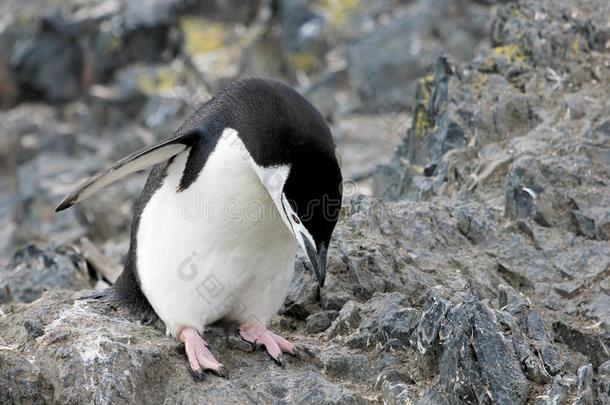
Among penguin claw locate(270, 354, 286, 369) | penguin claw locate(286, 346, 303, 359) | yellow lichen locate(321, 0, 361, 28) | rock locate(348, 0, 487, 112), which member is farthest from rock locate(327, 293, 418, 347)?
yellow lichen locate(321, 0, 361, 28)

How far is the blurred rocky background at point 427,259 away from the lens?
4.29m

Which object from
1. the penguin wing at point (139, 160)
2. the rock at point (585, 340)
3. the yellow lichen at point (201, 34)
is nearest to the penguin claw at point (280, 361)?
the penguin wing at point (139, 160)

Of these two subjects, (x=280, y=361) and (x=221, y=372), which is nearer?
→ (x=221, y=372)

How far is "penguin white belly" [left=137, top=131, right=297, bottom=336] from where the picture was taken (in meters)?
4.57

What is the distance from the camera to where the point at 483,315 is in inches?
173

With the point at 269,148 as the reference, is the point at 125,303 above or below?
below

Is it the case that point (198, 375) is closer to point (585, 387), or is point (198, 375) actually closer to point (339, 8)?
point (585, 387)

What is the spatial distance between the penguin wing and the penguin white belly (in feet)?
0.33

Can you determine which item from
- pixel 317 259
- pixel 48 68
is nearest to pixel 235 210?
pixel 317 259

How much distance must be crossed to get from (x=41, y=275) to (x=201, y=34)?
10725 millimetres

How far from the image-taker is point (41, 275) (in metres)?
7.12

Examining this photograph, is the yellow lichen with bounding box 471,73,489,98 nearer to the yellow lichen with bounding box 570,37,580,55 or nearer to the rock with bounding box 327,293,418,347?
the yellow lichen with bounding box 570,37,580,55

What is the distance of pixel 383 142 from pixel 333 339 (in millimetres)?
7539

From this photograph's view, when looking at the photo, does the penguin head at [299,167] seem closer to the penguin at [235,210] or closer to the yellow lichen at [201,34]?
the penguin at [235,210]
